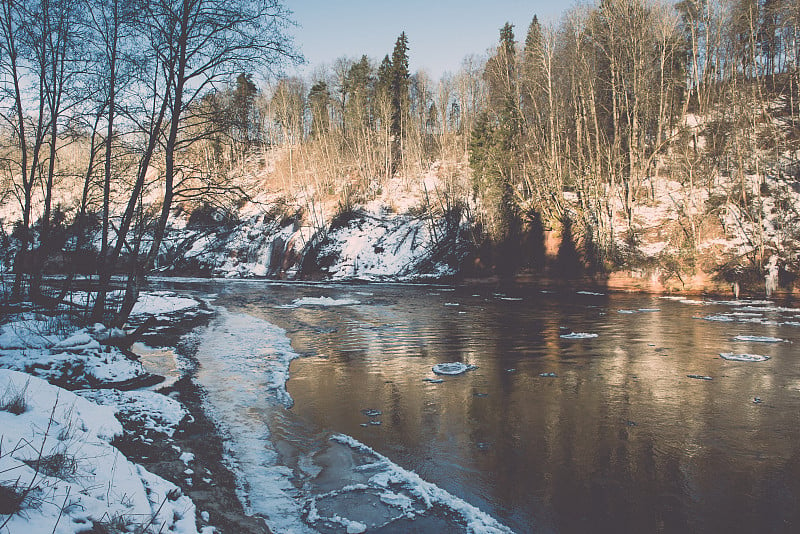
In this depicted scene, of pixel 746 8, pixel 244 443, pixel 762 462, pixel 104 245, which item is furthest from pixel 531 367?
pixel 746 8

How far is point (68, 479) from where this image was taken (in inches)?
146

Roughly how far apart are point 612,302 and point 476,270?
13.8 metres

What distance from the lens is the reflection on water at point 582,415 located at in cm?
527

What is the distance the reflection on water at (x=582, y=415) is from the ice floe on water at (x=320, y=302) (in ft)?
21.8

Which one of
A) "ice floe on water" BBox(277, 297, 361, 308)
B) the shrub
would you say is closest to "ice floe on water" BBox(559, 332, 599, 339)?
"ice floe on water" BBox(277, 297, 361, 308)

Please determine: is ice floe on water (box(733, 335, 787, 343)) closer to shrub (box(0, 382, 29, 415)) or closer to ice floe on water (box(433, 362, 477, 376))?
ice floe on water (box(433, 362, 477, 376))

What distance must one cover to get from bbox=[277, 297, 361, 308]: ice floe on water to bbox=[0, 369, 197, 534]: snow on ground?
1871 centimetres

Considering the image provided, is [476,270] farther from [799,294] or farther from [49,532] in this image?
[49,532]

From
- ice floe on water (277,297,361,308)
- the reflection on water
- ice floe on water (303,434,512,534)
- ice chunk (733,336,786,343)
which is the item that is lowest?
ice floe on water (303,434,512,534)

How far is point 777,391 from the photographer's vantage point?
9.08 metres

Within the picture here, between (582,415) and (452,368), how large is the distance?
12.5ft

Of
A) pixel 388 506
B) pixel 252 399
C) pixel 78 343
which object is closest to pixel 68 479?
pixel 388 506

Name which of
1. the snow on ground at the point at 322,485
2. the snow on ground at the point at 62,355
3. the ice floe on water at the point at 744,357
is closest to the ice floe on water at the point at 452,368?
the snow on ground at the point at 322,485

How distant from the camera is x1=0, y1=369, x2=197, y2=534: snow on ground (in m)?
3.13
